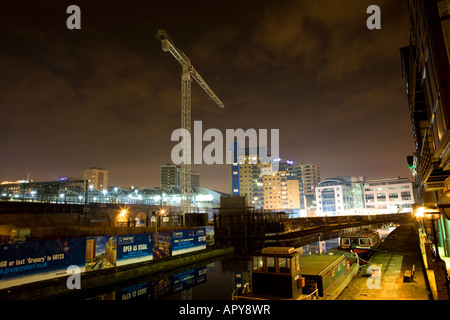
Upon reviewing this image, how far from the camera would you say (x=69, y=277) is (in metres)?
18.8

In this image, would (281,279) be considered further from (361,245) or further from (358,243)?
A: (358,243)

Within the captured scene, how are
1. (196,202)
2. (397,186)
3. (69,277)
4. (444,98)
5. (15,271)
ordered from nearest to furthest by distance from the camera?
(444,98) → (15,271) → (69,277) → (196,202) → (397,186)

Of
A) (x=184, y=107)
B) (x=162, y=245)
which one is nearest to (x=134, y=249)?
(x=162, y=245)

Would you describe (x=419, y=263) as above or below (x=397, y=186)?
below

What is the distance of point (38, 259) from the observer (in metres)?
17.1

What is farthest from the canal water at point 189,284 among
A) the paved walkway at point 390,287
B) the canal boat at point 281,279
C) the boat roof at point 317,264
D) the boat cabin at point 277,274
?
the boat cabin at point 277,274

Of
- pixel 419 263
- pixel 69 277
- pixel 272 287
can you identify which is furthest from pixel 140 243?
pixel 419 263

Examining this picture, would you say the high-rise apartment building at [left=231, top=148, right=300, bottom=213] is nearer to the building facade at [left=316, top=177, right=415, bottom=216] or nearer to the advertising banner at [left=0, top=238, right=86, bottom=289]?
the building facade at [left=316, top=177, right=415, bottom=216]

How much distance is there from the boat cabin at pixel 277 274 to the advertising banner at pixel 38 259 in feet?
44.5

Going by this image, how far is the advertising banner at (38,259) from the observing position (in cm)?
1553

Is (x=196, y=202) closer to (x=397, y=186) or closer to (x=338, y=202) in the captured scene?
(x=338, y=202)

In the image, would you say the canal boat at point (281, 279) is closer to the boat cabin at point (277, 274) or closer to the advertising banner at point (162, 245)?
the boat cabin at point (277, 274)

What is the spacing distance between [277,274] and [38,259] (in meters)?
14.9
